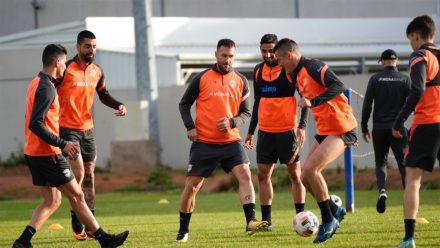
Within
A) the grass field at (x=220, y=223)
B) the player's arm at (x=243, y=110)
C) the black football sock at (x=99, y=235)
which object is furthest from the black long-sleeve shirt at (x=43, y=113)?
the player's arm at (x=243, y=110)

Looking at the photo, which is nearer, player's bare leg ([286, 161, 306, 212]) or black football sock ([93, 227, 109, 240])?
black football sock ([93, 227, 109, 240])

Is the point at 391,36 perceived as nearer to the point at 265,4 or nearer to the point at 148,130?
the point at 265,4

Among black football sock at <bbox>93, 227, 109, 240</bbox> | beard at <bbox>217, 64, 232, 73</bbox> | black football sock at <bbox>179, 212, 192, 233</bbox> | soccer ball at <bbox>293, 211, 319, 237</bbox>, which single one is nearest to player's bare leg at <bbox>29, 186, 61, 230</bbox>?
black football sock at <bbox>93, 227, 109, 240</bbox>

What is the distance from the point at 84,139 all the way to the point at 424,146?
473cm

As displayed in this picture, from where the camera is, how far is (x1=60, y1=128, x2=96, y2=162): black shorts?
1328 cm

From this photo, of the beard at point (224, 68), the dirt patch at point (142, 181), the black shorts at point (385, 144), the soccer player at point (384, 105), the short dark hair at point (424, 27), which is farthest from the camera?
the dirt patch at point (142, 181)

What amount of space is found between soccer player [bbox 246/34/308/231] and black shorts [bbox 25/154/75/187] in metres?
3.07

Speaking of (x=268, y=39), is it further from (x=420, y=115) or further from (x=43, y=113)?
(x=43, y=113)

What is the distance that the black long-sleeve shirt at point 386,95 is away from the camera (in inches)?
623

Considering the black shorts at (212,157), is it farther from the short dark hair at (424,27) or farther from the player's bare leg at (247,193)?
the short dark hair at (424,27)

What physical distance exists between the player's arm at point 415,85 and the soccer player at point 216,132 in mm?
2752

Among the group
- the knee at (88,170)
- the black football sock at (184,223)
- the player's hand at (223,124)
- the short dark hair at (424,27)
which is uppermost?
the short dark hair at (424,27)

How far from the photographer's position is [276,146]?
13523mm

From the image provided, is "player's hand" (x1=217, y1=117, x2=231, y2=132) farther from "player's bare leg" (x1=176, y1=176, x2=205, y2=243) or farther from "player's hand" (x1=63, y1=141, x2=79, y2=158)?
"player's hand" (x1=63, y1=141, x2=79, y2=158)
